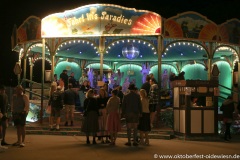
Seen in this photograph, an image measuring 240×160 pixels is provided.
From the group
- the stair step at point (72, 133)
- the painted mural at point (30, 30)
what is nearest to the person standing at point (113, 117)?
the stair step at point (72, 133)

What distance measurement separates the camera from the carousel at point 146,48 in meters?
15.9

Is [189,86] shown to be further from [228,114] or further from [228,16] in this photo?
[228,16]

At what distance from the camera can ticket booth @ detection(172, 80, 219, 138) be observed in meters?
15.6

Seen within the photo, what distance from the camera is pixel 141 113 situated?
13633mm

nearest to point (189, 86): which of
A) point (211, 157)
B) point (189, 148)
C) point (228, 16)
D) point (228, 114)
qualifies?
point (228, 114)

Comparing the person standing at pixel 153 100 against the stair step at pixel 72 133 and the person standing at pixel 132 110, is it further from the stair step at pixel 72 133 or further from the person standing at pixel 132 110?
the person standing at pixel 132 110

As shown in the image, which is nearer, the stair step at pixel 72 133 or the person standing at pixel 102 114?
the person standing at pixel 102 114

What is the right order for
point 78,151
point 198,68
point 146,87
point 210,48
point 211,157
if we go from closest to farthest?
1. point 211,157
2. point 78,151
3. point 146,87
4. point 210,48
5. point 198,68

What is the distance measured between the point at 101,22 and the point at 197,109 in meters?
6.40

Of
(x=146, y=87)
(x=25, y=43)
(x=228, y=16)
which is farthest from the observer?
(x=228, y=16)

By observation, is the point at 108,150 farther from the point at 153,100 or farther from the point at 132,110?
the point at 153,100

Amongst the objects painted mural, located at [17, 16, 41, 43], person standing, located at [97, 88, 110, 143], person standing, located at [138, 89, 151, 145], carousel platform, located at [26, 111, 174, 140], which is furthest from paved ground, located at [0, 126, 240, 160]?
painted mural, located at [17, 16, 41, 43]

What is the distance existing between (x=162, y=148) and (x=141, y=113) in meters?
1.32

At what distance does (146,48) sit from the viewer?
25031mm
